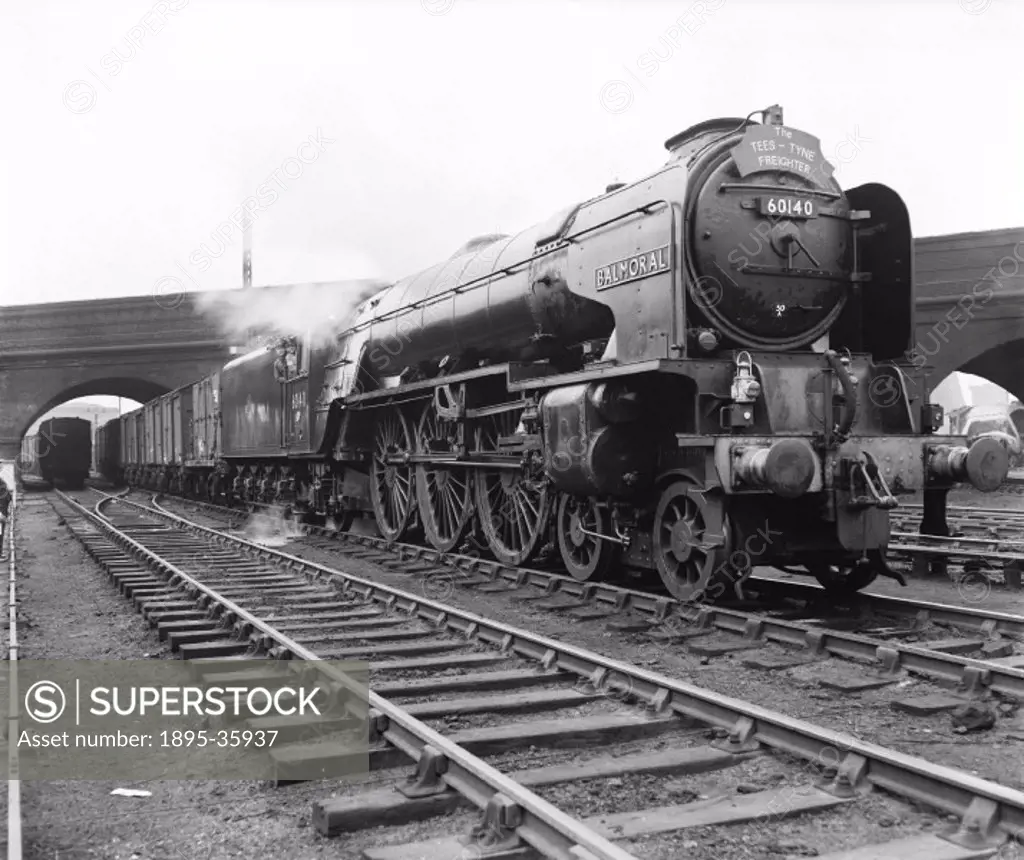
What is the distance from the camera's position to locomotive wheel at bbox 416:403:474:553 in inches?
398

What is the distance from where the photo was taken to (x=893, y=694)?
466cm

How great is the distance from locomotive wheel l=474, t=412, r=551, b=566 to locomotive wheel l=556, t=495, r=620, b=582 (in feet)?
0.71

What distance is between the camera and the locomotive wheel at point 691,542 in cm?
634

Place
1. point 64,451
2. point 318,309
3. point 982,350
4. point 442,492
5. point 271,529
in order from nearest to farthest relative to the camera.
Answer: point 442,492 → point 318,309 → point 271,529 → point 982,350 → point 64,451

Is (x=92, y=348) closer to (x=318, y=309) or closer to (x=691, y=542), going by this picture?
(x=318, y=309)

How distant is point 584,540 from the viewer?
8125 millimetres

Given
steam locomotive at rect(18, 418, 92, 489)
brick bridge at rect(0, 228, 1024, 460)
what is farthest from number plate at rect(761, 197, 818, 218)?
steam locomotive at rect(18, 418, 92, 489)

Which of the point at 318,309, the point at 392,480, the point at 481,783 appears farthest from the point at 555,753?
the point at 318,309

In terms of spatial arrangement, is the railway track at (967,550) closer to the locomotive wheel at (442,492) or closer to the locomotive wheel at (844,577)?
the locomotive wheel at (844,577)

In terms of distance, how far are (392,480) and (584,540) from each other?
4222mm

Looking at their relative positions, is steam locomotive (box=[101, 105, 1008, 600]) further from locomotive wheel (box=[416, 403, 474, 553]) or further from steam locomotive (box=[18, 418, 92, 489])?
steam locomotive (box=[18, 418, 92, 489])

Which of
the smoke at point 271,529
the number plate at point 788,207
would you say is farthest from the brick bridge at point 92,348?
the number plate at point 788,207

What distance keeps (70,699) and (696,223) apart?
4.56 metres

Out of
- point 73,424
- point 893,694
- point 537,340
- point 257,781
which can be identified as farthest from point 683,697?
point 73,424
